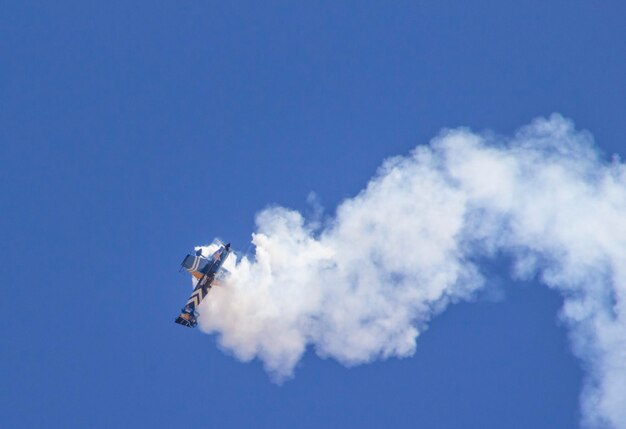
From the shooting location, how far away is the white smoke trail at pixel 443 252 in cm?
10806

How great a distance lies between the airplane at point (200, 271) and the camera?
114m

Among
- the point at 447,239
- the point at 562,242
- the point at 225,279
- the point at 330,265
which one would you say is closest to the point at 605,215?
the point at 562,242

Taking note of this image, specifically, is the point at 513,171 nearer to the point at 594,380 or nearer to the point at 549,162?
the point at 549,162

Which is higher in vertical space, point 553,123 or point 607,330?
point 553,123

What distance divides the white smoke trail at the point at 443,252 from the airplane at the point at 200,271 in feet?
5.31

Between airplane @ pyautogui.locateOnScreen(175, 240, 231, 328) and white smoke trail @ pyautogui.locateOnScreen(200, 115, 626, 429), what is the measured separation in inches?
Answer: 63.7

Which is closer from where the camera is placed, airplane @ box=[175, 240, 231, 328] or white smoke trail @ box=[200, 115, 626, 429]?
white smoke trail @ box=[200, 115, 626, 429]

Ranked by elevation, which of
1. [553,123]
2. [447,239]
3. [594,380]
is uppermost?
[553,123]

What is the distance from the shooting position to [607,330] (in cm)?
10812

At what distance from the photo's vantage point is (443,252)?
111 metres

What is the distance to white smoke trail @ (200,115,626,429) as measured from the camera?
355ft

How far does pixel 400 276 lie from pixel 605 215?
1883 centimetres

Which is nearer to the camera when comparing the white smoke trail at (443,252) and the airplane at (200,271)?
the white smoke trail at (443,252)

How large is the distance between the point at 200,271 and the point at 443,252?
22.6 metres
